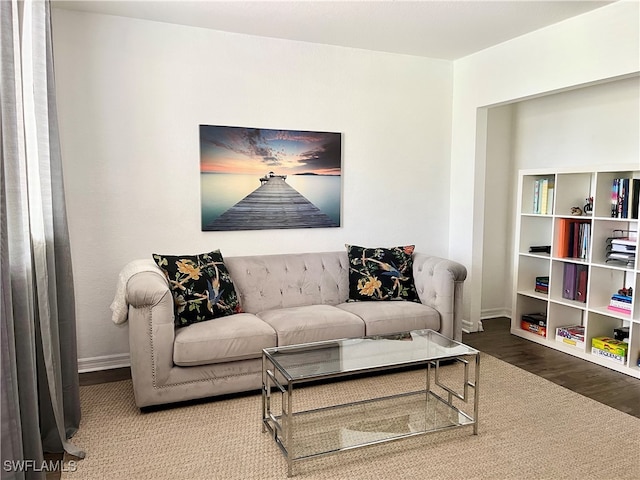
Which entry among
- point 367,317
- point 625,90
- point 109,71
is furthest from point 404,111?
point 109,71

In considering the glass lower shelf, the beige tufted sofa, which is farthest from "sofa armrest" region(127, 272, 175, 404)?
the glass lower shelf

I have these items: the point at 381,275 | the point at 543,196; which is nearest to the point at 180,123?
the point at 381,275

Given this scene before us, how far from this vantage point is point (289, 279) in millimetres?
4035

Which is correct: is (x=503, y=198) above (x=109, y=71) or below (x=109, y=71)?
below

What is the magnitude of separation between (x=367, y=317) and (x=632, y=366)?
6.35 feet

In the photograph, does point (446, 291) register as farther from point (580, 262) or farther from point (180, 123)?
point (180, 123)

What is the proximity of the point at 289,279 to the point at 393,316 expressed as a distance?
2.90ft

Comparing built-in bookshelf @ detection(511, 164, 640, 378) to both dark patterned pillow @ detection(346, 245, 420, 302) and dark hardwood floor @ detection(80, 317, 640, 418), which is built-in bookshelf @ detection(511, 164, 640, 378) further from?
dark patterned pillow @ detection(346, 245, 420, 302)

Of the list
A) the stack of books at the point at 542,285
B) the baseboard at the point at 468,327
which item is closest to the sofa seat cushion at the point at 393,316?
the baseboard at the point at 468,327

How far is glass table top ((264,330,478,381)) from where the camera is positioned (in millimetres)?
2539

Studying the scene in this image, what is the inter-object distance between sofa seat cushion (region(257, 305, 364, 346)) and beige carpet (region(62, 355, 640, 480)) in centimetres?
38

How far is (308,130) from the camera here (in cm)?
436

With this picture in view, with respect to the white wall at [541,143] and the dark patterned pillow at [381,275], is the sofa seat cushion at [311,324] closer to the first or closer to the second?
the dark patterned pillow at [381,275]

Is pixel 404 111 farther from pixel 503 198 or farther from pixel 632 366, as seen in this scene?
pixel 632 366
